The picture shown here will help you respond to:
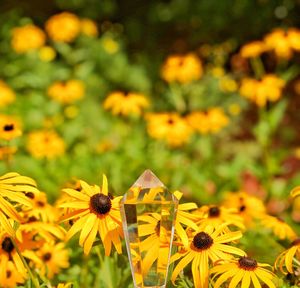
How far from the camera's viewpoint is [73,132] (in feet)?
15.3

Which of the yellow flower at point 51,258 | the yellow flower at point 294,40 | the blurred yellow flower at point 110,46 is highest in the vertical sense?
the blurred yellow flower at point 110,46

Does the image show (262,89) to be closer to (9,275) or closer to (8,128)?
(8,128)

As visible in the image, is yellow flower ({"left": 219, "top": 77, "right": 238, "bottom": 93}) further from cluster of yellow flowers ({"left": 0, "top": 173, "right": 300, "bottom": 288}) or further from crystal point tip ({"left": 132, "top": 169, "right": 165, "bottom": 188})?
crystal point tip ({"left": 132, "top": 169, "right": 165, "bottom": 188})

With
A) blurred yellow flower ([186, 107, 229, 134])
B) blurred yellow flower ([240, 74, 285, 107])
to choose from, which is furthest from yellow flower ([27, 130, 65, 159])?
blurred yellow flower ([240, 74, 285, 107])

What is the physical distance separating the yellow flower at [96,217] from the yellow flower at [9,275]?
0.25 metres

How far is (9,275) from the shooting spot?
1783mm

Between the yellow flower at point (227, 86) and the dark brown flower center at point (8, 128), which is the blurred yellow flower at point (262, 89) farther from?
the dark brown flower center at point (8, 128)

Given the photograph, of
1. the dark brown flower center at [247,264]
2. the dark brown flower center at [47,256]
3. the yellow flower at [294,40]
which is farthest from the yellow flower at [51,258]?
the yellow flower at [294,40]

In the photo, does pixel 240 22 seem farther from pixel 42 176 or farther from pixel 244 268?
pixel 244 268

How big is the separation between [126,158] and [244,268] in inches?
107

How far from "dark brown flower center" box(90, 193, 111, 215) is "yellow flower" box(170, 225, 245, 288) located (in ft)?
0.58

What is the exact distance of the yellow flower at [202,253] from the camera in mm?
1442

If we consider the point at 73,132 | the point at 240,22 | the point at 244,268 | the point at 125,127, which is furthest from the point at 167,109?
the point at 244,268

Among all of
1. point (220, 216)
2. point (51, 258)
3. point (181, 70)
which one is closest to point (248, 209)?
Result: point (220, 216)
